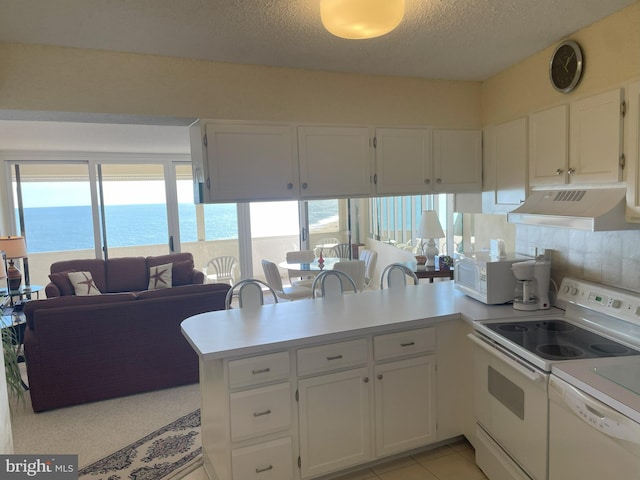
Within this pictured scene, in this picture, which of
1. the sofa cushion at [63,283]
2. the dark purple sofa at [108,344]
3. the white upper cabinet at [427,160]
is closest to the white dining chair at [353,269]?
the dark purple sofa at [108,344]

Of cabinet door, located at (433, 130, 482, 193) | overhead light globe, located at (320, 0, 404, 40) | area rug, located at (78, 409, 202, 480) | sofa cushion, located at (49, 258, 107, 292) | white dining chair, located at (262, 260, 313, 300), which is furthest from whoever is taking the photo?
sofa cushion, located at (49, 258, 107, 292)

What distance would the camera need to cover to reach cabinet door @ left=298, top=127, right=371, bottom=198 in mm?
2879

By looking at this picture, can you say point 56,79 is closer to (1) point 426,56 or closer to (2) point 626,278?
(1) point 426,56

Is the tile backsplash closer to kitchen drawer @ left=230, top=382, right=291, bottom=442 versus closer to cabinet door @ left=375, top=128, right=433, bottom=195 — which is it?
cabinet door @ left=375, top=128, right=433, bottom=195

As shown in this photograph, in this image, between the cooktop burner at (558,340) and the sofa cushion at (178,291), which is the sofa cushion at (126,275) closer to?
the sofa cushion at (178,291)

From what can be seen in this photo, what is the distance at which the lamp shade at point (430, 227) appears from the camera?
4586 millimetres

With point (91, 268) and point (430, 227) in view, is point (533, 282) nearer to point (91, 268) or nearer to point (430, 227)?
point (430, 227)

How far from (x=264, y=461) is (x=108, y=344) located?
1913mm

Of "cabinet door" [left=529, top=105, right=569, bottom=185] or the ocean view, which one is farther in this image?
the ocean view

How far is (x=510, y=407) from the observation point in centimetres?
215

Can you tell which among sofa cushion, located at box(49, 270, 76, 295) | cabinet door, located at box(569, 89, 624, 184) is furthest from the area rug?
sofa cushion, located at box(49, 270, 76, 295)

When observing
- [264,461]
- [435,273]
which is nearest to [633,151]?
[264,461]

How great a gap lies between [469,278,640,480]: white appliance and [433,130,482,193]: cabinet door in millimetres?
1052

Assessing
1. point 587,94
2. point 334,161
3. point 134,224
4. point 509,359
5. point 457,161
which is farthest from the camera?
point 134,224
